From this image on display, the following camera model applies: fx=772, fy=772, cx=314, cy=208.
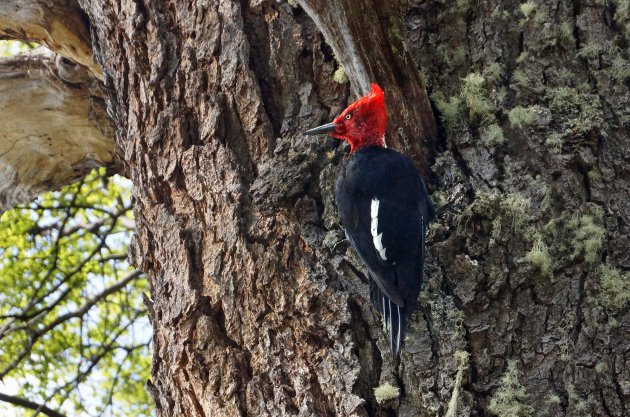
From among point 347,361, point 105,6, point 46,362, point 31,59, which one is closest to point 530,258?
point 347,361

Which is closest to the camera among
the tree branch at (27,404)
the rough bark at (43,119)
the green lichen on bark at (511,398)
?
the green lichen on bark at (511,398)

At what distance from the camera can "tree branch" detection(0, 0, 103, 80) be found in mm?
3359

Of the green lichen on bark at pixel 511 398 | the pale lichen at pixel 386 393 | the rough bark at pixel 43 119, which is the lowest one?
the green lichen on bark at pixel 511 398

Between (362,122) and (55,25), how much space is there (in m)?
1.71

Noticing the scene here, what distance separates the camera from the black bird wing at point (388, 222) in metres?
2.12

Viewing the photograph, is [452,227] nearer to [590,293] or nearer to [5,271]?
[590,293]

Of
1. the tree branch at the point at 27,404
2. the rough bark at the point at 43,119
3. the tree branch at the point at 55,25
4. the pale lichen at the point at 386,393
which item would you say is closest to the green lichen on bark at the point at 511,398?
the pale lichen at the point at 386,393

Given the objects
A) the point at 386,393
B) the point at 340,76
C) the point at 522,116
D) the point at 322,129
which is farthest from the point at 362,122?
the point at 386,393

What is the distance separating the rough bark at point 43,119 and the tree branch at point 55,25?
0.18 m

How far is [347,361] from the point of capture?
83.6 inches

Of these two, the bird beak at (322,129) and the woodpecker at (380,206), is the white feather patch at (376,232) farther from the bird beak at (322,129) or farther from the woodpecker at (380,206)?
the bird beak at (322,129)

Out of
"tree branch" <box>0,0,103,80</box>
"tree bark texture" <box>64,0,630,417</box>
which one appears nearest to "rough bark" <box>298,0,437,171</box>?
"tree bark texture" <box>64,0,630,417</box>

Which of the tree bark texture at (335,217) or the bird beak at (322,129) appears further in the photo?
the bird beak at (322,129)

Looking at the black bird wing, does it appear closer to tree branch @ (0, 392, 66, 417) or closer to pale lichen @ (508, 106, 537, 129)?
pale lichen @ (508, 106, 537, 129)
